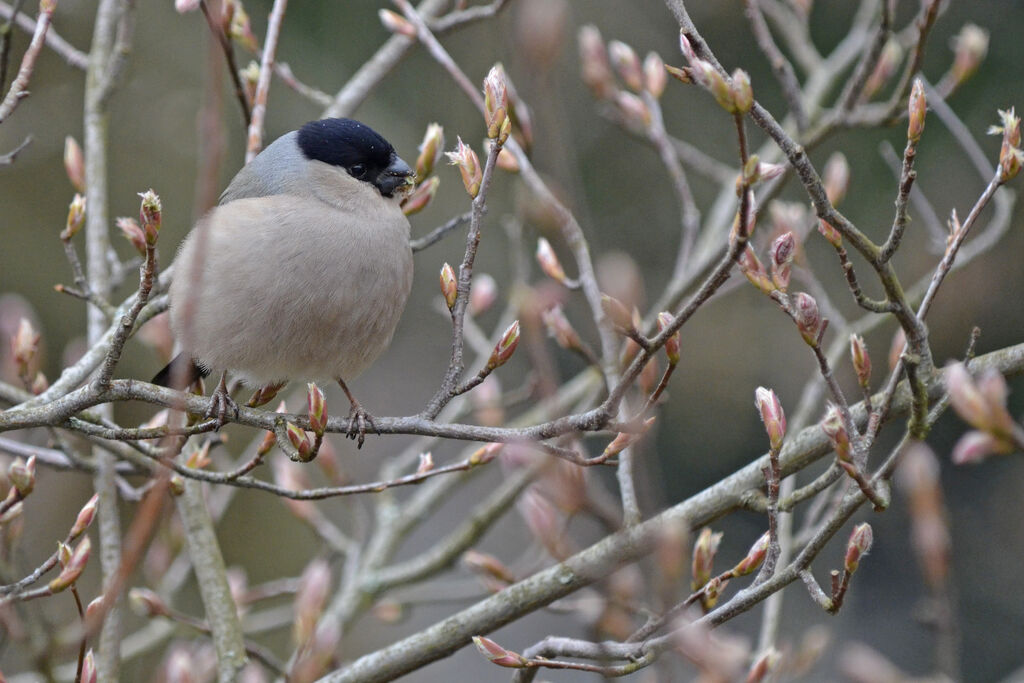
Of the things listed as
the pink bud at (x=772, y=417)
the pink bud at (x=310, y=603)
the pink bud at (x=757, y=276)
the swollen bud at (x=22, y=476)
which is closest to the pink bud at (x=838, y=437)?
the pink bud at (x=772, y=417)

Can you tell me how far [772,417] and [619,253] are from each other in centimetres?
594

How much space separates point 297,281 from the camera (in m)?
3.17

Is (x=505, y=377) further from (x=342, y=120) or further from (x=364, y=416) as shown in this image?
(x=364, y=416)

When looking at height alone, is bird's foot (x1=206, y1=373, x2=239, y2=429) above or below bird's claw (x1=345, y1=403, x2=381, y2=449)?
above

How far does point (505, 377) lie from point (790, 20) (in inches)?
199

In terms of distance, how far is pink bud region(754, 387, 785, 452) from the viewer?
2.26 metres

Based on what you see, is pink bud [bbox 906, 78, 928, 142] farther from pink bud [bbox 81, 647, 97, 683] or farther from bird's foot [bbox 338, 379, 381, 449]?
pink bud [bbox 81, 647, 97, 683]

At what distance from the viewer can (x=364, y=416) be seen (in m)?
2.85

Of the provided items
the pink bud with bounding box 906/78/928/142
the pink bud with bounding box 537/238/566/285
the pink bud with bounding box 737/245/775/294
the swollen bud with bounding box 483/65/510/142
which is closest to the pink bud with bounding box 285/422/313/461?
the swollen bud with bounding box 483/65/510/142

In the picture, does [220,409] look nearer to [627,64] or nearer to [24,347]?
[24,347]

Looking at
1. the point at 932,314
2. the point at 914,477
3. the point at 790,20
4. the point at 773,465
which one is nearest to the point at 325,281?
the point at 773,465

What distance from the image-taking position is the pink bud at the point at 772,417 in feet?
7.42

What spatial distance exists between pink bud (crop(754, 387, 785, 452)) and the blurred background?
4.37 metres

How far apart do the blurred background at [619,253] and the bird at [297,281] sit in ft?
11.5
